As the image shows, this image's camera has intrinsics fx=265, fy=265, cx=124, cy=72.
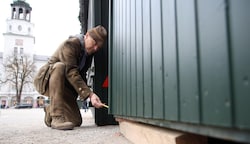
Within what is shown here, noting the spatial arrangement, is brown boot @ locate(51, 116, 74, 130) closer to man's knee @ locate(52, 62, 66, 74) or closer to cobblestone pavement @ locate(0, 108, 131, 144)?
cobblestone pavement @ locate(0, 108, 131, 144)

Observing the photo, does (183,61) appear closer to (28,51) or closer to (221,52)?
(221,52)

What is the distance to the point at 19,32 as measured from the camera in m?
46.8

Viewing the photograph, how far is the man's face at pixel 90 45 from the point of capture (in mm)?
2682

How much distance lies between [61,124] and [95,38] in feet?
2.94

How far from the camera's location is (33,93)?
1766 inches

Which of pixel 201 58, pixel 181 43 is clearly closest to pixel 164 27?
pixel 181 43

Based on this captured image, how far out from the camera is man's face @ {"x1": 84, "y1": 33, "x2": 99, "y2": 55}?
2.68m

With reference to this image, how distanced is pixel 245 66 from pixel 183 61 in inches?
11.6

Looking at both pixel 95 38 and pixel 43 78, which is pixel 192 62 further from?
pixel 43 78

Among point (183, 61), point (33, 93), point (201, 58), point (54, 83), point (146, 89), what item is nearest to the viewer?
point (201, 58)

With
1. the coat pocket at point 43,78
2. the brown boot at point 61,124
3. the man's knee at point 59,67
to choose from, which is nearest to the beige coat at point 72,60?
the man's knee at point 59,67

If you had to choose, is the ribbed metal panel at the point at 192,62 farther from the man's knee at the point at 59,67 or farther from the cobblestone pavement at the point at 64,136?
the man's knee at the point at 59,67

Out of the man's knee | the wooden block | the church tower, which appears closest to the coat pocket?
the man's knee

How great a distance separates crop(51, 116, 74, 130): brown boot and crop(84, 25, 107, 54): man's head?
2.46 feet
